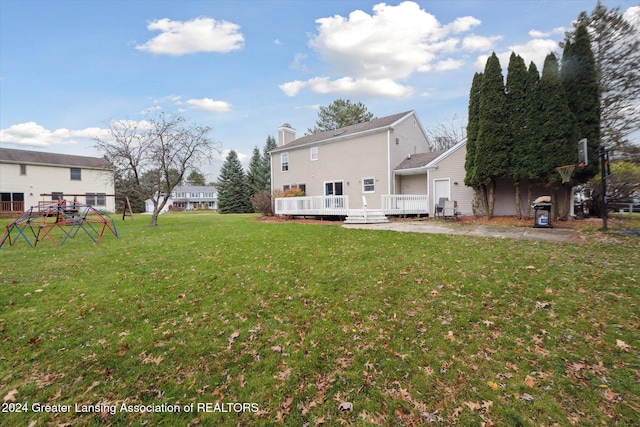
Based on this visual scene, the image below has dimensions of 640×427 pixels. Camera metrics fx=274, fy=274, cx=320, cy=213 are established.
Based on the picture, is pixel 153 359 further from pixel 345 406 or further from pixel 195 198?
pixel 195 198

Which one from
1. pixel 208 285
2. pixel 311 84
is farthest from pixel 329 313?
pixel 311 84

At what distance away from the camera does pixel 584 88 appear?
11.6m

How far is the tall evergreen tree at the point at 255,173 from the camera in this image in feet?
119

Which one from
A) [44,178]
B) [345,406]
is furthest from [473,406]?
[44,178]

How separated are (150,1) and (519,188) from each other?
19.1 m

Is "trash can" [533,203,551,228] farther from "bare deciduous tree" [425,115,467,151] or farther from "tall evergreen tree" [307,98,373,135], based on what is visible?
"tall evergreen tree" [307,98,373,135]

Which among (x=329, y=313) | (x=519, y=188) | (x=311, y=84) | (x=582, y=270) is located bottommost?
(x=329, y=313)

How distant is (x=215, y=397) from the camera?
2.70 metres

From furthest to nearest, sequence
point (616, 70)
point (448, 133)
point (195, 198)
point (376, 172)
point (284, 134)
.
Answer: point (195, 198) < point (448, 133) < point (284, 134) < point (376, 172) < point (616, 70)

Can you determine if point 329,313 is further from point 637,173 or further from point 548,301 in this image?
point 637,173

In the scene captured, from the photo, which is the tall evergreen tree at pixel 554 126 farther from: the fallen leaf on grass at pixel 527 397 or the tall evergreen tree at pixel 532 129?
the fallen leaf on grass at pixel 527 397

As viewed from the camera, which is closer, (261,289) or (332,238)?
(261,289)

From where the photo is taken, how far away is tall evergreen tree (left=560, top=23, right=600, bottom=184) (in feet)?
37.8

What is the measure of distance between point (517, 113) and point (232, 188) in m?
31.9
